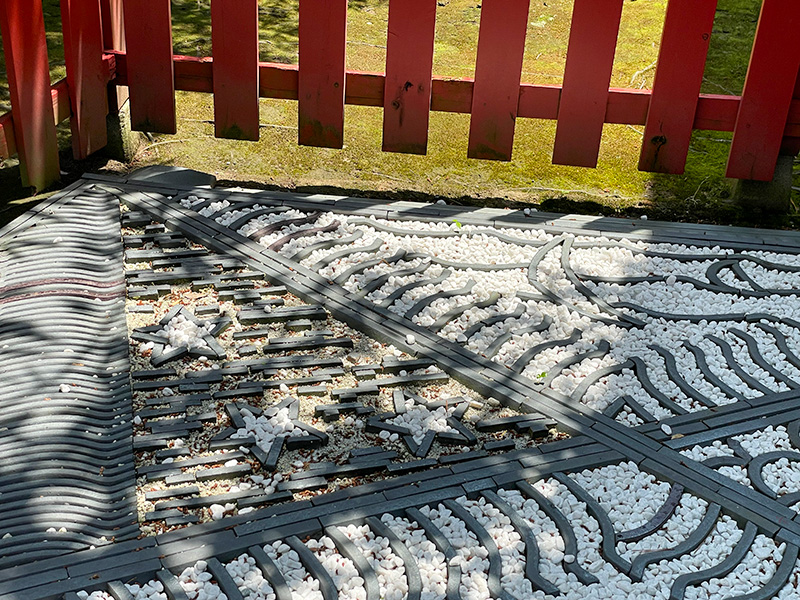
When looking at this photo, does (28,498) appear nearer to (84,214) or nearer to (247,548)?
(247,548)

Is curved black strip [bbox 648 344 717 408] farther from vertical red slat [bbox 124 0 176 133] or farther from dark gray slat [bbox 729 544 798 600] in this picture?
vertical red slat [bbox 124 0 176 133]

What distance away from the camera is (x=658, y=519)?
2506mm

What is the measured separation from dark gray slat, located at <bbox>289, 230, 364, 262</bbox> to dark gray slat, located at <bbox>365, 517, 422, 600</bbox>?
1.58 metres

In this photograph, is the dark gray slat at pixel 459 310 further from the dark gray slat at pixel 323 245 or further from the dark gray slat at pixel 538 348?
the dark gray slat at pixel 323 245

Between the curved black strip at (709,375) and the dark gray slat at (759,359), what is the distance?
0.20 metres

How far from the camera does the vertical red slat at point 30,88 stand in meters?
3.73

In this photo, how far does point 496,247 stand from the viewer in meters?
3.97

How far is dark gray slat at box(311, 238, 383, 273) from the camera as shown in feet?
12.2

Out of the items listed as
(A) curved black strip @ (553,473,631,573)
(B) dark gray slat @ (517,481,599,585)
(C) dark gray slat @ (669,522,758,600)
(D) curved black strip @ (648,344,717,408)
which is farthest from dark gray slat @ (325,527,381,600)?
(D) curved black strip @ (648,344,717,408)

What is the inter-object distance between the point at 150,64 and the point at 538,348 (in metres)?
2.52

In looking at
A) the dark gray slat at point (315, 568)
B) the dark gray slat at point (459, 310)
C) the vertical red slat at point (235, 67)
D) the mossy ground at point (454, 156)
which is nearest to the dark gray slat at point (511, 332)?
the dark gray slat at point (459, 310)

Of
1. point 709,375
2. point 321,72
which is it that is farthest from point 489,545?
point 321,72

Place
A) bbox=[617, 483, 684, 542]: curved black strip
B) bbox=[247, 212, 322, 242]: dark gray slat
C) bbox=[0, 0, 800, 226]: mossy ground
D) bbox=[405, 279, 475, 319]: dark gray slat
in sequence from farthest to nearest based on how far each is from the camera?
1. bbox=[0, 0, 800, 226]: mossy ground
2. bbox=[247, 212, 322, 242]: dark gray slat
3. bbox=[405, 279, 475, 319]: dark gray slat
4. bbox=[617, 483, 684, 542]: curved black strip

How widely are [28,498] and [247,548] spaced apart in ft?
2.16
